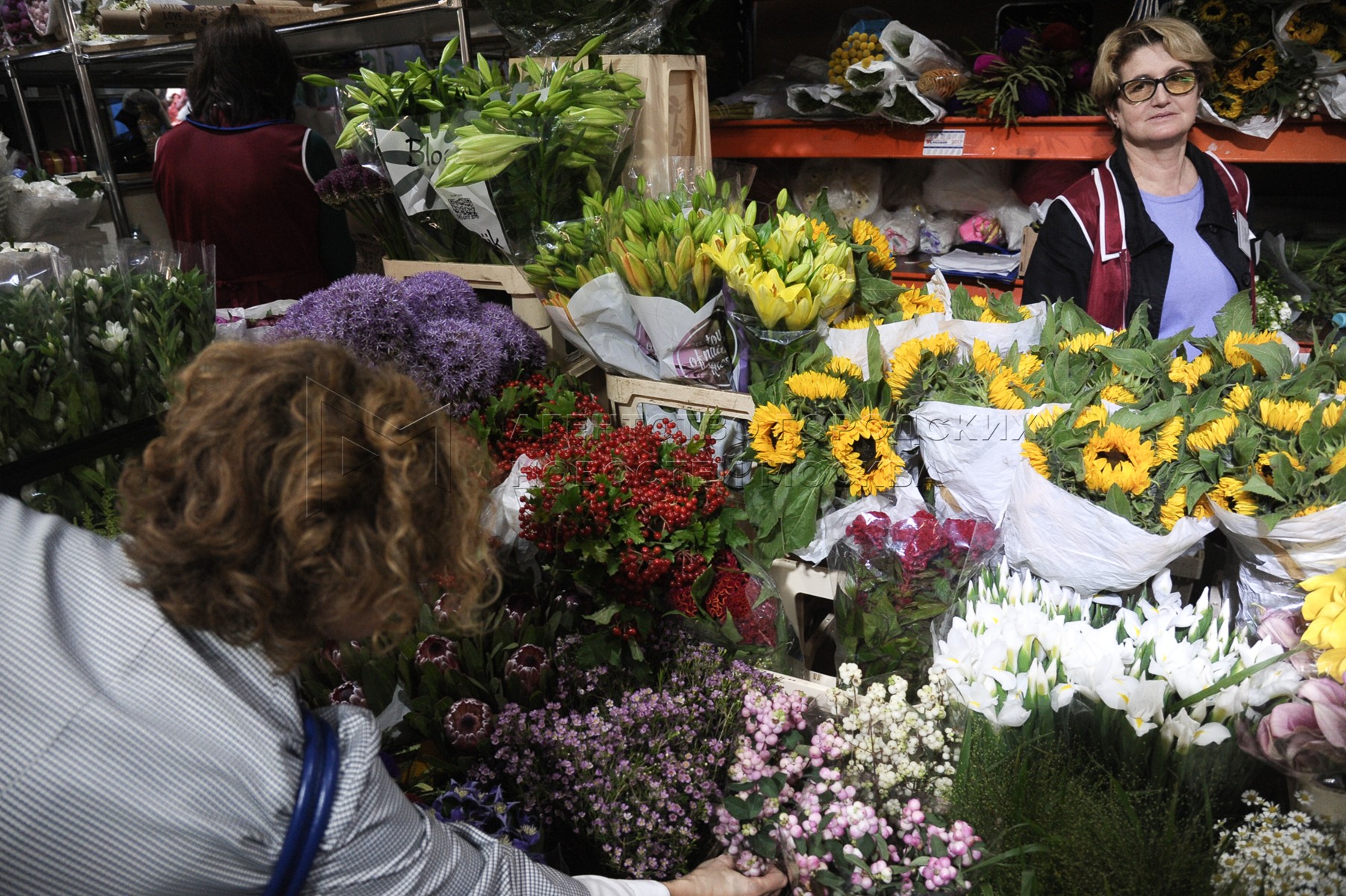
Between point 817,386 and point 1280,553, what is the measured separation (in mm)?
707

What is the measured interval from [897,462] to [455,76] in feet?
4.16

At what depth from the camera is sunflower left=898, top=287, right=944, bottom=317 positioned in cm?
176

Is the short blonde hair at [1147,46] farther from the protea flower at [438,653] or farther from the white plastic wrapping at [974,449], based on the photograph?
the protea flower at [438,653]

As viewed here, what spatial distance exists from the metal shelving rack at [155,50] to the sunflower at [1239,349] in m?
2.12

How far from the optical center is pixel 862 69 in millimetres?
3125

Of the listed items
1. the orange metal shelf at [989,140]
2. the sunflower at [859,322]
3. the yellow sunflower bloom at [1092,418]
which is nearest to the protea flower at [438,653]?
the sunflower at [859,322]

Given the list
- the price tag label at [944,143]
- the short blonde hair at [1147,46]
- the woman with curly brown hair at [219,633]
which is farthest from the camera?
the price tag label at [944,143]

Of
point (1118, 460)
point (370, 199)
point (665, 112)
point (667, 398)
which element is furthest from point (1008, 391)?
point (370, 199)

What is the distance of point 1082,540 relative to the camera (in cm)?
127

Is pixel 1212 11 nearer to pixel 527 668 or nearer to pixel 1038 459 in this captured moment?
pixel 1038 459

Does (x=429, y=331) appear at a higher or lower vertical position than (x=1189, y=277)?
higher

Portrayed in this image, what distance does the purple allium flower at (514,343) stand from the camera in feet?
5.69

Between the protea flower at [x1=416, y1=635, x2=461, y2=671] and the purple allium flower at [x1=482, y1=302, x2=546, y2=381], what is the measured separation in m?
0.57

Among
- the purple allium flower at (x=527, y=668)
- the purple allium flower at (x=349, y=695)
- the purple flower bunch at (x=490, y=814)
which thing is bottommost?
the purple flower bunch at (x=490, y=814)
